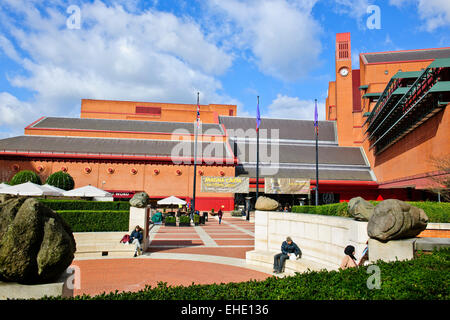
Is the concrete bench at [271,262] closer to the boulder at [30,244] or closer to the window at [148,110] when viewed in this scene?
the boulder at [30,244]

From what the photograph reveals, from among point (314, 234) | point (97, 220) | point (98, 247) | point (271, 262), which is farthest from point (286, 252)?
point (97, 220)

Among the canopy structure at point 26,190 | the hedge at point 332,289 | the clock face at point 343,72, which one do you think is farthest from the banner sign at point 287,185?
the hedge at point 332,289

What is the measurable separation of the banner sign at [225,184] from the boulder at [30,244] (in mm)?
34748

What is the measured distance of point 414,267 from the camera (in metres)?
4.59

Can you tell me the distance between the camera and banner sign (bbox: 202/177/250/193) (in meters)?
39.7

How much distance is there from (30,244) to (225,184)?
3557 cm

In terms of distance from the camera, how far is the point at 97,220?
14.8m

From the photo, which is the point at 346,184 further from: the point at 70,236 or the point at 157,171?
the point at 70,236

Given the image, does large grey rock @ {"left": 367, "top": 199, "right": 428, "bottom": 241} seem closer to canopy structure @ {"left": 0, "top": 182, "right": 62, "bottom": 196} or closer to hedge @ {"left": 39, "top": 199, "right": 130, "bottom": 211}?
hedge @ {"left": 39, "top": 199, "right": 130, "bottom": 211}

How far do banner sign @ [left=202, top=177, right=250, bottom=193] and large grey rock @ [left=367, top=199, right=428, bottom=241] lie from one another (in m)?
33.6

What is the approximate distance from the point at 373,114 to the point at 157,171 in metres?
27.1

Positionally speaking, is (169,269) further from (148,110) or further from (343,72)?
(148,110)

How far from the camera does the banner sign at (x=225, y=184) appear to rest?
3966cm
